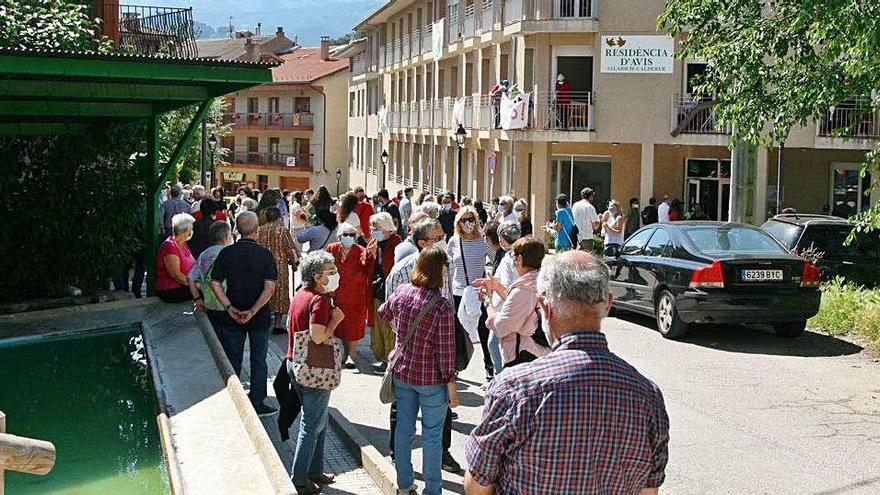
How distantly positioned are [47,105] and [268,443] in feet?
26.7

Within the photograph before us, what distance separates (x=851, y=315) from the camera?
14.9 meters

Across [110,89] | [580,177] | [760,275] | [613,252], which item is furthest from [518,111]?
[110,89]

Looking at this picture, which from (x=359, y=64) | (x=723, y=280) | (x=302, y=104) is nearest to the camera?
(x=723, y=280)

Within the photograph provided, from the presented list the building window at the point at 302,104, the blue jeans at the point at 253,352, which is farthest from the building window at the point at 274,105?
the blue jeans at the point at 253,352

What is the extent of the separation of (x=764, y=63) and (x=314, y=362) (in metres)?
10.7

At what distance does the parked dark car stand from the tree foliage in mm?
3236

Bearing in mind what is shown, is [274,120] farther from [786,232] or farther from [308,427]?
[308,427]

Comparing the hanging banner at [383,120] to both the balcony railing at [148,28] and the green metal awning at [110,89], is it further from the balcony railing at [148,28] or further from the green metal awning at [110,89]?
the green metal awning at [110,89]

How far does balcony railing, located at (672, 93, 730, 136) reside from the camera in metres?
32.3

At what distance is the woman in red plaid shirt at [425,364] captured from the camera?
23.1ft

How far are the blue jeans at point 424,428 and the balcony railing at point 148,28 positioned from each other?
12.7 meters

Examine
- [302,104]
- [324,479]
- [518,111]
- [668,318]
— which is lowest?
[324,479]

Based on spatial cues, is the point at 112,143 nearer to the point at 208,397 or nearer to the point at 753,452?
the point at 208,397

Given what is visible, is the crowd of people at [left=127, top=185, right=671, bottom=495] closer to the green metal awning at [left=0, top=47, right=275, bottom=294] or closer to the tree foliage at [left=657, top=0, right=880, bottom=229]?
the green metal awning at [left=0, top=47, right=275, bottom=294]
